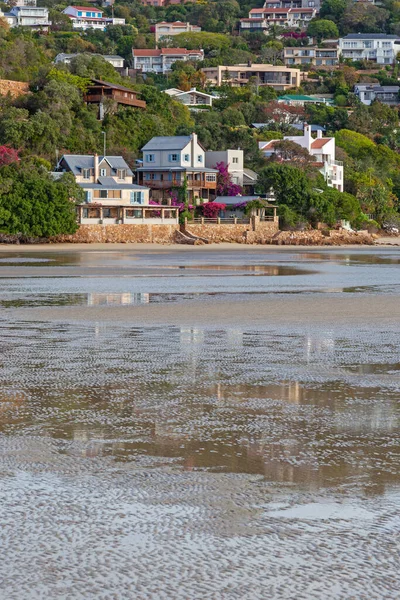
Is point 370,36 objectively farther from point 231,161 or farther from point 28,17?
point 231,161

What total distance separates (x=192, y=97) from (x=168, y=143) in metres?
48.1

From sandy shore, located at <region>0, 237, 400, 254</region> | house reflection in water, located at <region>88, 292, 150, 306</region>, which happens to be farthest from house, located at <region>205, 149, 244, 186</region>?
house reflection in water, located at <region>88, 292, 150, 306</region>

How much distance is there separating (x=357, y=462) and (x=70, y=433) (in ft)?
10.3

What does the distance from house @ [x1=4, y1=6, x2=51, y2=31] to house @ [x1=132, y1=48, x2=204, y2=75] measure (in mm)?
21476

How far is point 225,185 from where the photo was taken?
277 ft

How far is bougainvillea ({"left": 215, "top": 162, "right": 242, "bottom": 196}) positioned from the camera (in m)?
84.2

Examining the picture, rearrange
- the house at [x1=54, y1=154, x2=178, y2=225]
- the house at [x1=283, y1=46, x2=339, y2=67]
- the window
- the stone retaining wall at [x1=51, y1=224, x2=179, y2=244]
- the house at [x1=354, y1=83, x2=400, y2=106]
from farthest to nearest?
the house at [x1=283, y1=46, x2=339, y2=67] < the house at [x1=354, y1=83, x2=400, y2=106] < the window < the house at [x1=54, y1=154, x2=178, y2=225] < the stone retaining wall at [x1=51, y1=224, x2=179, y2=244]

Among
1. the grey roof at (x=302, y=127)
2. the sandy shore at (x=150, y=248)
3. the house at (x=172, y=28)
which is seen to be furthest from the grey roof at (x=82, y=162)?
the house at (x=172, y=28)

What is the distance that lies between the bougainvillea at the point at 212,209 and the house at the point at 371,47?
120m

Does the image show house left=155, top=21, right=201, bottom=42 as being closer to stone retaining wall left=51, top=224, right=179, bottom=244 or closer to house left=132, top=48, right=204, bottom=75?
house left=132, top=48, right=204, bottom=75

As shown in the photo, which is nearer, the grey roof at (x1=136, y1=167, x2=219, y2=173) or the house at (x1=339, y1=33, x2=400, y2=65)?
the grey roof at (x1=136, y1=167, x2=219, y2=173)

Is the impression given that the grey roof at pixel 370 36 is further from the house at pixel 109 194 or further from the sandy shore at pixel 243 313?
the sandy shore at pixel 243 313

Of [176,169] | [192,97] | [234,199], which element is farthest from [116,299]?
[192,97]

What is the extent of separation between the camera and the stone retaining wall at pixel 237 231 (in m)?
76.2
